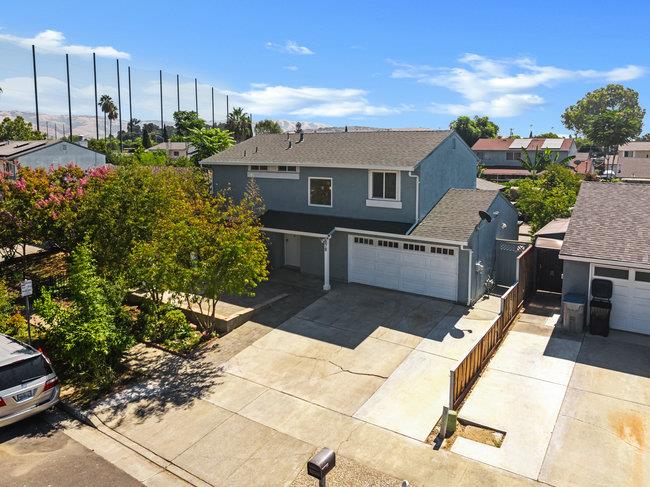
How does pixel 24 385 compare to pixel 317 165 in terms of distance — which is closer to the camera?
pixel 24 385

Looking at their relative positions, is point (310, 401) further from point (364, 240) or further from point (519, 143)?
point (519, 143)

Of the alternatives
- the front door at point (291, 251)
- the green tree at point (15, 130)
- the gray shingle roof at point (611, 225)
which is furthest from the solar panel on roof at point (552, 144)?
the green tree at point (15, 130)

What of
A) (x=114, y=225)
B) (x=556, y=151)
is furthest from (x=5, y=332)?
(x=556, y=151)

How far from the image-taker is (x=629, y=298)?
1446 cm

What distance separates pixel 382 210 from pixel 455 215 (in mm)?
2855

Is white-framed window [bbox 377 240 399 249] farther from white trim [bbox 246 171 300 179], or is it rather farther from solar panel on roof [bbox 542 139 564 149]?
solar panel on roof [bbox 542 139 564 149]

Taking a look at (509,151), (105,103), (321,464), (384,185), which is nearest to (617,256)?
(384,185)

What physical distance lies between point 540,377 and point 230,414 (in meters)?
7.68

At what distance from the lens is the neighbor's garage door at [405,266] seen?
1794cm

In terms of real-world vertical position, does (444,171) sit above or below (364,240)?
above

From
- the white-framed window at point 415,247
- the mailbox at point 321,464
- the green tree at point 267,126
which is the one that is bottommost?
the mailbox at point 321,464

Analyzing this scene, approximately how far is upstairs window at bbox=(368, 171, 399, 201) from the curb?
12750mm

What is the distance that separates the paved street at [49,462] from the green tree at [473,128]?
3156 inches

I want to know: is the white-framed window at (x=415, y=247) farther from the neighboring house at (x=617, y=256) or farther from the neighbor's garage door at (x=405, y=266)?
the neighboring house at (x=617, y=256)
